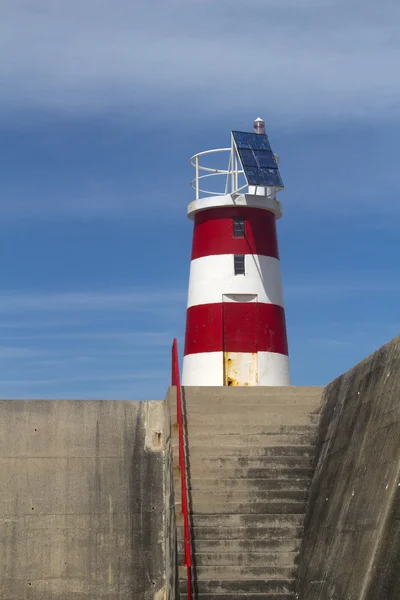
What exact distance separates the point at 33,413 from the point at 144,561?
269cm

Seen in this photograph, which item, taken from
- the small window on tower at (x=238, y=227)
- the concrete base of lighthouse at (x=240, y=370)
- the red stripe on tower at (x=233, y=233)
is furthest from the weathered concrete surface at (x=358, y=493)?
the small window on tower at (x=238, y=227)

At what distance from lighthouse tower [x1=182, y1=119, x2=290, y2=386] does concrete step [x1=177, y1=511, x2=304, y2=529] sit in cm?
393

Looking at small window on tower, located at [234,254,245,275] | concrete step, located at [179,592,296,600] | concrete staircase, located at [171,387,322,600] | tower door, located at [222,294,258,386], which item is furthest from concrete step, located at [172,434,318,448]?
small window on tower, located at [234,254,245,275]

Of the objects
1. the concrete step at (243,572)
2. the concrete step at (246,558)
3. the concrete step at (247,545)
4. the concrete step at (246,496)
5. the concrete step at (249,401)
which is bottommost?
the concrete step at (243,572)

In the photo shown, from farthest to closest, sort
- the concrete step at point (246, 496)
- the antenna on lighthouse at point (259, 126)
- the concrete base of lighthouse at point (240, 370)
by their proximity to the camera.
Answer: the antenna on lighthouse at point (259, 126) → the concrete base of lighthouse at point (240, 370) → the concrete step at point (246, 496)

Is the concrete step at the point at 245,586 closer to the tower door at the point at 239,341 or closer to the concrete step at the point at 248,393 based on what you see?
the concrete step at the point at 248,393

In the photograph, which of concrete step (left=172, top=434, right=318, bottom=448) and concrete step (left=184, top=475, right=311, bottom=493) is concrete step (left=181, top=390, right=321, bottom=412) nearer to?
concrete step (left=172, top=434, right=318, bottom=448)

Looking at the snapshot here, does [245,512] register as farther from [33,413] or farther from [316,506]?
[33,413]

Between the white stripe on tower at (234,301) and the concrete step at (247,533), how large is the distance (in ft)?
13.5

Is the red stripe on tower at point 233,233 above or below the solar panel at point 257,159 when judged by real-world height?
below

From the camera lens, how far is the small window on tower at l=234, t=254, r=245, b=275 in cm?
1661

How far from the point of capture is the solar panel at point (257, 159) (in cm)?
1667

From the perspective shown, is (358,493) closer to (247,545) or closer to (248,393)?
(247,545)

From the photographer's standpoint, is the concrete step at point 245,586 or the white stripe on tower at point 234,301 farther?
the white stripe on tower at point 234,301
